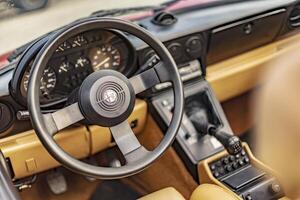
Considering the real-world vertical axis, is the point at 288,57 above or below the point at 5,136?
above

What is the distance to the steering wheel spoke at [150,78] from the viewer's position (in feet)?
5.47

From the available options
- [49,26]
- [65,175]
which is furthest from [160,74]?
[65,175]

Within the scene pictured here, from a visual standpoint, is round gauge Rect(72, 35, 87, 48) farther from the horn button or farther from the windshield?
the horn button

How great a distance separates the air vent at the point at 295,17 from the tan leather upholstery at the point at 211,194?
1.03m

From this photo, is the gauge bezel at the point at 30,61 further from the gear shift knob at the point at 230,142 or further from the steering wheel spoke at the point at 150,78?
the gear shift knob at the point at 230,142

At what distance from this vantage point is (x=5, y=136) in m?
1.90

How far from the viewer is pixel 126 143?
1.61 meters

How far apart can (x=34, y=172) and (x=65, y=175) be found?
0.45m

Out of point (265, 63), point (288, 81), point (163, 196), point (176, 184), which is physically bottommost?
point (176, 184)

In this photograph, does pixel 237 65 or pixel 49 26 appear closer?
pixel 49 26

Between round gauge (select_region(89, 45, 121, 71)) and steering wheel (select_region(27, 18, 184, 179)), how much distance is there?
32 centimetres

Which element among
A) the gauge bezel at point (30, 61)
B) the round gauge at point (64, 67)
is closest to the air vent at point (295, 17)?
the gauge bezel at point (30, 61)

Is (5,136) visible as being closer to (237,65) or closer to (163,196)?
(163,196)

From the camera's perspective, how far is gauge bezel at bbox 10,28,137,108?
163 centimetres
